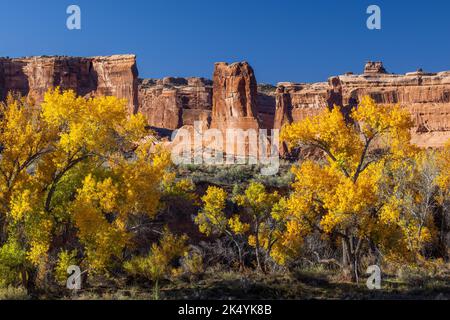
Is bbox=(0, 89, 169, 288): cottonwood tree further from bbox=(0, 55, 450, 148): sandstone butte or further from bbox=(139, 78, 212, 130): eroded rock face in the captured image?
bbox=(139, 78, 212, 130): eroded rock face

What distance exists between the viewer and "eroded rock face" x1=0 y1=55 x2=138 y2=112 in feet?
278

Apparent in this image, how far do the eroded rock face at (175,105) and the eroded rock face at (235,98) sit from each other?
2557 cm

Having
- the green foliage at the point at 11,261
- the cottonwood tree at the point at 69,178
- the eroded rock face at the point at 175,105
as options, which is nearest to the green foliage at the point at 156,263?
the cottonwood tree at the point at 69,178

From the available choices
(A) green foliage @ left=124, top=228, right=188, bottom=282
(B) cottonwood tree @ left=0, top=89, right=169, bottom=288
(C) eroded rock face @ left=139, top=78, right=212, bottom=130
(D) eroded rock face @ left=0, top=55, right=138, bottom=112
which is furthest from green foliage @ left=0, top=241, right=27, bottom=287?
(C) eroded rock face @ left=139, top=78, right=212, bottom=130

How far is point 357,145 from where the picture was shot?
17.8m

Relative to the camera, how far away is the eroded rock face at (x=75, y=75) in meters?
84.6

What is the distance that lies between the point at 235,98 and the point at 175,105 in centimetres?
3319

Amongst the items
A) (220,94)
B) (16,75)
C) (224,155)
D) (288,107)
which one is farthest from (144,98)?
(224,155)

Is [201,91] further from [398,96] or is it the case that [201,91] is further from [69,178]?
[69,178]

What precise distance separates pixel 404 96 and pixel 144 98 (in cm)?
4567

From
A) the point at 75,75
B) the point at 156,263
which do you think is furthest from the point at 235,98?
the point at 156,263

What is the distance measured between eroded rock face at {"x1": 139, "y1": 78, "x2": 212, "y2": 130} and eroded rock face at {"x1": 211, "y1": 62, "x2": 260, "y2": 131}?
83.9 feet

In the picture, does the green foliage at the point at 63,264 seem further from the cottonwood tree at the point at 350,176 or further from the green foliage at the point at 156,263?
the cottonwood tree at the point at 350,176

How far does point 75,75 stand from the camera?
86625 millimetres
